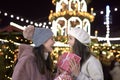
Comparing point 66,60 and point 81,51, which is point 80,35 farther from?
point 66,60

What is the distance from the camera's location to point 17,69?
174 inches

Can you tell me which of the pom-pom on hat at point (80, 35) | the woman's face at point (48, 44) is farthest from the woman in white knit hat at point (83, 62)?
the woman's face at point (48, 44)

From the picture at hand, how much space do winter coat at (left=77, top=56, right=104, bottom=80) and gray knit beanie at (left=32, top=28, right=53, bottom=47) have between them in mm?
530

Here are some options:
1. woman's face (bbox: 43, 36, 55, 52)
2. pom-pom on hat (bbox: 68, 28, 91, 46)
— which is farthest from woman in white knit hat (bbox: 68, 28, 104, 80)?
woman's face (bbox: 43, 36, 55, 52)

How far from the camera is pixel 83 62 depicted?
4.57 metres

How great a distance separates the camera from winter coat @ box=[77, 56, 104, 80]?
14.6 ft

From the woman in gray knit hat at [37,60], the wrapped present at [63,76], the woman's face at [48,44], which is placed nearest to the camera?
the wrapped present at [63,76]

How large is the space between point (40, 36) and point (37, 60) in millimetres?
333

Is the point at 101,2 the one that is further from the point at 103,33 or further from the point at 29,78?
the point at 29,78

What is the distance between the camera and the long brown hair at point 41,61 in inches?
175

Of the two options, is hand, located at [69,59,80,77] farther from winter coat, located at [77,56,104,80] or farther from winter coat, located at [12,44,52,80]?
winter coat, located at [12,44,52,80]

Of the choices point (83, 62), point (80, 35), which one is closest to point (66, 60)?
point (83, 62)

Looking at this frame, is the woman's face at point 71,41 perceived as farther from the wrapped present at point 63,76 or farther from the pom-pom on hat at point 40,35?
the wrapped present at point 63,76

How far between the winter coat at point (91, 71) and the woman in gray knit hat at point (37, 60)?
1.17 ft
